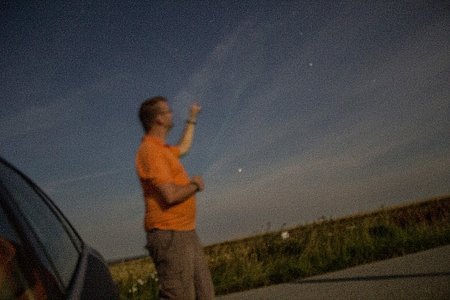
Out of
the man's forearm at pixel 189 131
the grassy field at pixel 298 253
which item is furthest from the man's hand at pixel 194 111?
the grassy field at pixel 298 253

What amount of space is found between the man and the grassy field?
8.82 ft

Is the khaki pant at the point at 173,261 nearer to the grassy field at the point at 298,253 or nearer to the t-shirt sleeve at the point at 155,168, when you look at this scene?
the t-shirt sleeve at the point at 155,168

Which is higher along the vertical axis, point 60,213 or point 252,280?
point 60,213

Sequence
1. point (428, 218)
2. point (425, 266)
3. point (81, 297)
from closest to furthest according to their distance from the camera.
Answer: point (81, 297)
point (425, 266)
point (428, 218)

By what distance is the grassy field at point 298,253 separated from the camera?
22.0ft

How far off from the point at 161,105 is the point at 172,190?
0.66 m

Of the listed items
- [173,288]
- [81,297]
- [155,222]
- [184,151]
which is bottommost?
[173,288]

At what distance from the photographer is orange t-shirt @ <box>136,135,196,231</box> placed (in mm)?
2965

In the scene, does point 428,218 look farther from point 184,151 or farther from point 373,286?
point 184,151

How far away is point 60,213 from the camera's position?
3066mm

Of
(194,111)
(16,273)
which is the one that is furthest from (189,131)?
(16,273)

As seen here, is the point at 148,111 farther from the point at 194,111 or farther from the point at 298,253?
the point at 298,253

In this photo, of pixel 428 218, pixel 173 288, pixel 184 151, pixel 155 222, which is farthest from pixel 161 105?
pixel 428 218

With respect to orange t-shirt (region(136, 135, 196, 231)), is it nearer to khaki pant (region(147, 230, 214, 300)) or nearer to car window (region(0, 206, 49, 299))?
khaki pant (region(147, 230, 214, 300))
